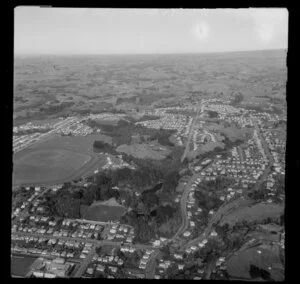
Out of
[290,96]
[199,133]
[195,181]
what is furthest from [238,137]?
[290,96]

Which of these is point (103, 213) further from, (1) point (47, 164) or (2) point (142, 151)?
(2) point (142, 151)

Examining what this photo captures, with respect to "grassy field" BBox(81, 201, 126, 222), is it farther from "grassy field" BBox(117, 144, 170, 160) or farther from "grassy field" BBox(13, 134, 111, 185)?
"grassy field" BBox(117, 144, 170, 160)

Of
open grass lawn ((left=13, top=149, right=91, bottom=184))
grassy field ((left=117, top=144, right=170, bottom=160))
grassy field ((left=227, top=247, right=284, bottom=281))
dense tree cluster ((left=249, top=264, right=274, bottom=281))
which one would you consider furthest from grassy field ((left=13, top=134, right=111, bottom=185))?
dense tree cluster ((left=249, top=264, right=274, bottom=281))

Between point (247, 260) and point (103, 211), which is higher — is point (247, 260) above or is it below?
above

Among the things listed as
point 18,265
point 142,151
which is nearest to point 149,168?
point 142,151

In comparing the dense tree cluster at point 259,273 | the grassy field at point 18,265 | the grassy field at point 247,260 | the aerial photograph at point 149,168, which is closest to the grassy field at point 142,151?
the aerial photograph at point 149,168
